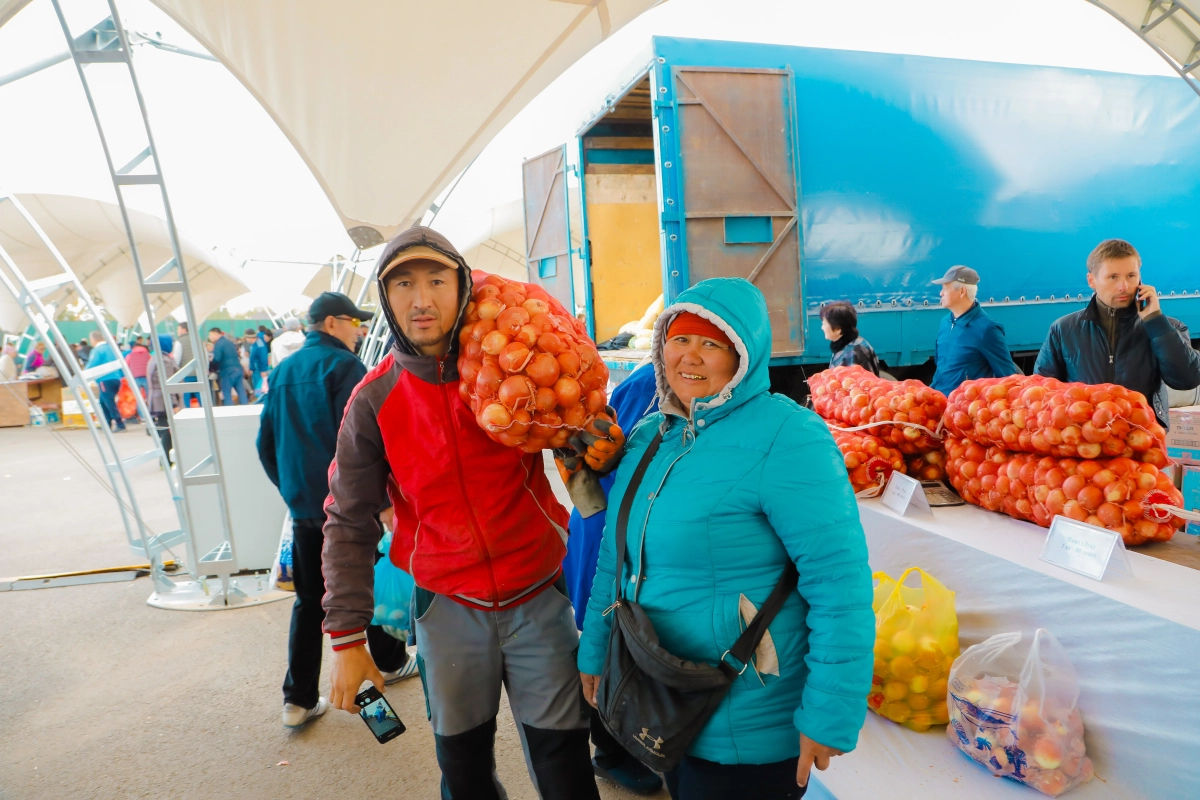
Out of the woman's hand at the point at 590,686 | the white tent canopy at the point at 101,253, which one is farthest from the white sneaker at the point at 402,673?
the white tent canopy at the point at 101,253

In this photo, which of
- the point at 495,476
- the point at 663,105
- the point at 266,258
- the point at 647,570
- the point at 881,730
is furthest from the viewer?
the point at 266,258

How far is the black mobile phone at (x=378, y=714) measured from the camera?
5.10 ft

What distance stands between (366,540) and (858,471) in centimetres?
164

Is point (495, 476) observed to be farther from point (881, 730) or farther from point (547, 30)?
point (547, 30)

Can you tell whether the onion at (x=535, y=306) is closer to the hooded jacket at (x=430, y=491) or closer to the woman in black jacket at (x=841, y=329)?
the hooded jacket at (x=430, y=491)

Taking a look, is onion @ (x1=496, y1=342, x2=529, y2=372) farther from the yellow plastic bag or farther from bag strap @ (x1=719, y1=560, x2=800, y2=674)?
the yellow plastic bag

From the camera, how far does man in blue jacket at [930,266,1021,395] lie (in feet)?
12.4

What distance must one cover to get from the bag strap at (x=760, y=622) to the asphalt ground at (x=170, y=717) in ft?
4.80

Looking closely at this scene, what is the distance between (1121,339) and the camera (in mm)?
2842

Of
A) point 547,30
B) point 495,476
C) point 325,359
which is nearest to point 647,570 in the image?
point 495,476

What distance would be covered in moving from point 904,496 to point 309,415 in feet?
8.21

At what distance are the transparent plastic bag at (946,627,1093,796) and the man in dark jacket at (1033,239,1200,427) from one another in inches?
68.4

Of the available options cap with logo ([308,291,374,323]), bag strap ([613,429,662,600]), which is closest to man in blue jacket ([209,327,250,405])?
cap with logo ([308,291,374,323])

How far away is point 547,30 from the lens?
316 centimetres
